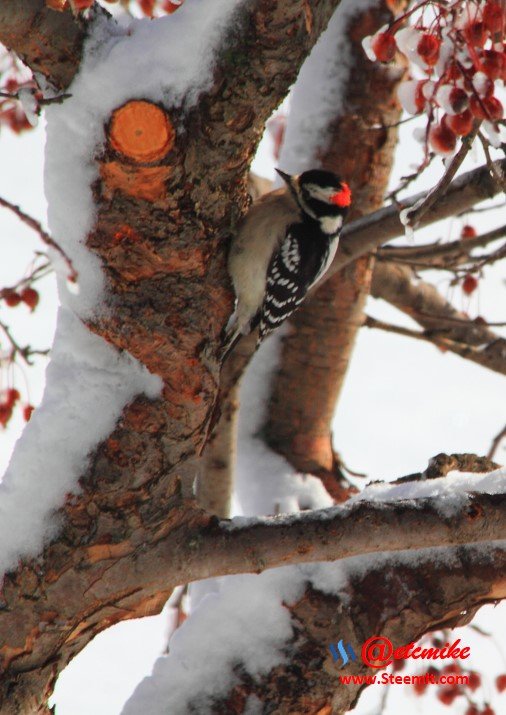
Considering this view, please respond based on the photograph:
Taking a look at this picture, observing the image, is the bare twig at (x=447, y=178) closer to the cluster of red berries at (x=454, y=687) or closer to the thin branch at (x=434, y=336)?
the thin branch at (x=434, y=336)

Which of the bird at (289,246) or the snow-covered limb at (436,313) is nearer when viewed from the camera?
the bird at (289,246)

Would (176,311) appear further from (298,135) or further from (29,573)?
(298,135)

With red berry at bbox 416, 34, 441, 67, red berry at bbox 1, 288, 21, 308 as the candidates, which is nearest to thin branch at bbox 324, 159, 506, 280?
red berry at bbox 416, 34, 441, 67

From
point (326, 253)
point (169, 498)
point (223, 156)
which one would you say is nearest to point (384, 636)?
point (169, 498)

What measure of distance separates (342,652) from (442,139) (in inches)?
55.0

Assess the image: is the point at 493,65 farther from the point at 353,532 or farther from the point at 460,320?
the point at 460,320

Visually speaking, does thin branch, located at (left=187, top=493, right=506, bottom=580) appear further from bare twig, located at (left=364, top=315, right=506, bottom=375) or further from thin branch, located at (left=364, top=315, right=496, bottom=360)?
bare twig, located at (left=364, top=315, right=506, bottom=375)

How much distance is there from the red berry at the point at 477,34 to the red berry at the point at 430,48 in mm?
77

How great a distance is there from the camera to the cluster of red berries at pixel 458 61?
214 cm

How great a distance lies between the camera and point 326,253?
385 centimetres

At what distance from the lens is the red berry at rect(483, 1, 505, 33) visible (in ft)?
7.13

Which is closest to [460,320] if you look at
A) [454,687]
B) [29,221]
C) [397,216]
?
[397,216]

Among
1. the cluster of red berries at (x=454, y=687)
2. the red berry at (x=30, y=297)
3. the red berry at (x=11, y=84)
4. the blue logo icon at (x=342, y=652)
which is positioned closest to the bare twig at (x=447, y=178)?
the blue logo icon at (x=342, y=652)

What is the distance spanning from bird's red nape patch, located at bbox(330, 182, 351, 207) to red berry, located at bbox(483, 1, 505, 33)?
1.60m
